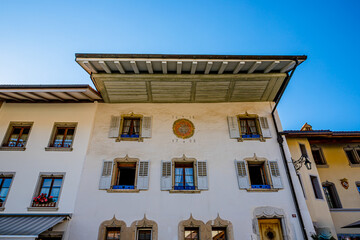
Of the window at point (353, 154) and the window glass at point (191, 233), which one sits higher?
the window at point (353, 154)

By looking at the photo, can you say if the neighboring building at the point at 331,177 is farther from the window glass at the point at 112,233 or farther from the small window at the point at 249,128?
the window glass at the point at 112,233

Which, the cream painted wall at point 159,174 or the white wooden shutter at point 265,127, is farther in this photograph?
the white wooden shutter at point 265,127

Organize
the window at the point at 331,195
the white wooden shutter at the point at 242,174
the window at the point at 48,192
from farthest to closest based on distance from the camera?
the window at the point at 331,195 < the white wooden shutter at the point at 242,174 < the window at the point at 48,192

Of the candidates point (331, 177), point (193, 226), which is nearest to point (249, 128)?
point (193, 226)

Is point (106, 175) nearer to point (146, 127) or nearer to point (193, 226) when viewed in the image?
point (146, 127)

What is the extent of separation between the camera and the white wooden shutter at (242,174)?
9156mm

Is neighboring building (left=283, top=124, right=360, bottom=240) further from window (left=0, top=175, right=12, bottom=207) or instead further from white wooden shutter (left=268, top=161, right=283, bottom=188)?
window (left=0, top=175, right=12, bottom=207)

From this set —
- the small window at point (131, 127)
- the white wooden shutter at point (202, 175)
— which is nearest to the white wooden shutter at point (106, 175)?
the small window at point (131, 127)

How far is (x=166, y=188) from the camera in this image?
9039 millimetres

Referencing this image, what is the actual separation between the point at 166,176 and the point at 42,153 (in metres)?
5.51

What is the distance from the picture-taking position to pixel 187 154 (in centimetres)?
993

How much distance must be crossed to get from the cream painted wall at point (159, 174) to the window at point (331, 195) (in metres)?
4.21

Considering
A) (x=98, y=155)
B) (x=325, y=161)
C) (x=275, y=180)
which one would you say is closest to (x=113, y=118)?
(x=98, y=155)

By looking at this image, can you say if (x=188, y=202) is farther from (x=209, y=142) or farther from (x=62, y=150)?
(x=62, y=150)
